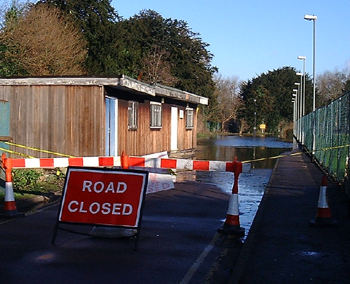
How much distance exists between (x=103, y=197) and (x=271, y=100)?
84.9 meters

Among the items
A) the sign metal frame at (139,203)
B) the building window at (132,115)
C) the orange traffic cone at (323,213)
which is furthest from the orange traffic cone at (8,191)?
the building window at (132,115)

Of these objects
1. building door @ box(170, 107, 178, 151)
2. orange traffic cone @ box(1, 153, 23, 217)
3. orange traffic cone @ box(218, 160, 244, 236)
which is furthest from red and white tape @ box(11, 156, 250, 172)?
building door @ box(170, 107, 178, 151)

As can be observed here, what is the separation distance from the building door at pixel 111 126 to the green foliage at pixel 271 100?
73158 millimetres

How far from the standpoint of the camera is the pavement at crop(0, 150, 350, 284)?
19.7 feet

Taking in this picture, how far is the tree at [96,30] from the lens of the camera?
43.6m

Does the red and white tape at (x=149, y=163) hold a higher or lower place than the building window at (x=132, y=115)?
lower

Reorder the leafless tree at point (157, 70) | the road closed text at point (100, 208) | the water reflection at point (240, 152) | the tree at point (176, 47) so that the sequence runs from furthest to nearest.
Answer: the tree at point (176, 47), the leafless tree at point (157, 70), the water reflection at point (240, 152), the road closed text at point (100, 208)

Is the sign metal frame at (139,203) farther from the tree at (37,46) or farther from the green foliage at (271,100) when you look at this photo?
the green foliage at (271,100)

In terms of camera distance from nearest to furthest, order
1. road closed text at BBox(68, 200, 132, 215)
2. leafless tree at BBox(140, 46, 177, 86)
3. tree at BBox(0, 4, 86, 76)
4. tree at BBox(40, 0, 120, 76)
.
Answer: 1. road closed text at BBox(68, 200, 132, 215)
2. tree at BBox(0, 4, 86, 76)
3. tree at BBox(40, 0, 120, 76)
4. leafless tree at BBox(140, 46, 177, 86)

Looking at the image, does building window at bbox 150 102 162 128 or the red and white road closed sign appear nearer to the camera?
the red and white road closed sign

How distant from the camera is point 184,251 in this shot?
7.16 meters

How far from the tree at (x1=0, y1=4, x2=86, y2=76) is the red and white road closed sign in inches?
736

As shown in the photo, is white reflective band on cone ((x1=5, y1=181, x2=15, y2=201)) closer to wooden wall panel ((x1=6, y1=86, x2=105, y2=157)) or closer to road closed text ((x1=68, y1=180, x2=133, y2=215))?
road closed text ((x1=68, y1=180, x2=133, y2=215))

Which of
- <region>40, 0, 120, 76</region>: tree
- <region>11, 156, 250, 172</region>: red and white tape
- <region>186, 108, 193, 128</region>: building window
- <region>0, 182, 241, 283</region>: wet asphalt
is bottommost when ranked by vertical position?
<region>0, 182, 241, 283</region>: wet asphalt
